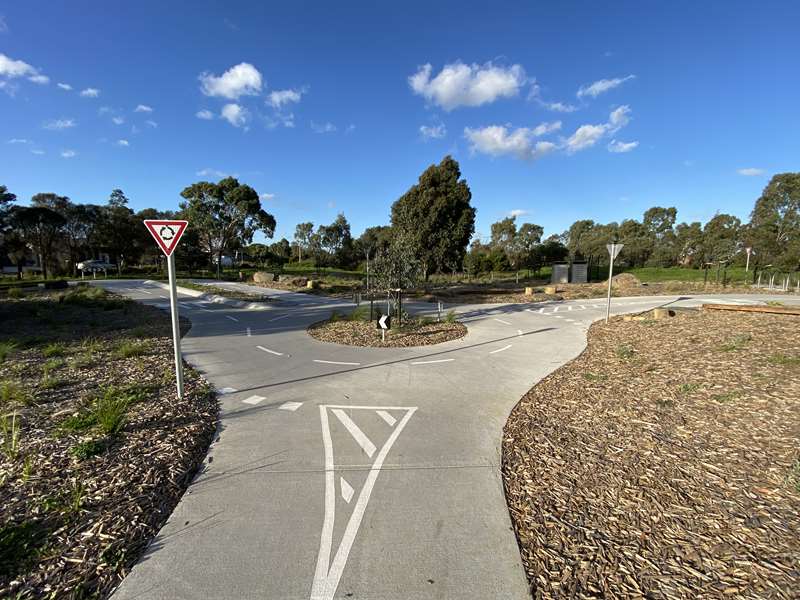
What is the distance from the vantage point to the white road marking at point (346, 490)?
3.30m

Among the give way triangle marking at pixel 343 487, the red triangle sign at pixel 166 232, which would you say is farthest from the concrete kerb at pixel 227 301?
the give way triangle marking at pixel 343 487

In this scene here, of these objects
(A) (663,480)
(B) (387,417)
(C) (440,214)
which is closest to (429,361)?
(B) (387,417)

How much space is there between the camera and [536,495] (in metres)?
3.37

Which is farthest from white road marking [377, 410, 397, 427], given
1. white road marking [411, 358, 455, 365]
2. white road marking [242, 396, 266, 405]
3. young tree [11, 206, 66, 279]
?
young tree [11, 206, 66, 279]

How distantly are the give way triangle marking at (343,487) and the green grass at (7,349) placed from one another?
7.91 m

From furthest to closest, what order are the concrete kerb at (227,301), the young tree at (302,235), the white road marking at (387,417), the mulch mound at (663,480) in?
the young tree at (302,235), the concrete kerb at (227,301), the white road marking at (387,417), the mulch mound at (663,480)

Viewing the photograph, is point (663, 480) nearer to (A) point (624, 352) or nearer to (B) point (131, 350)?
(A) point (624, 352)

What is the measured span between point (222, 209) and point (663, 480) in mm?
48418

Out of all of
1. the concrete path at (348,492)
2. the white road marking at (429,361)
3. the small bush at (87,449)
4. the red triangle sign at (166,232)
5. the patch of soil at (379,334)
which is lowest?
the concrete path at (348,492)

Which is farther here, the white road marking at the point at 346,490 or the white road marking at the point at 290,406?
the white road marking at the point at 290,406

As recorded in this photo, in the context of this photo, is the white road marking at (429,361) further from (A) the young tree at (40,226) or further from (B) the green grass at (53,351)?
(A) the young tree at (40,226)

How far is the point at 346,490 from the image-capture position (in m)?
3.41

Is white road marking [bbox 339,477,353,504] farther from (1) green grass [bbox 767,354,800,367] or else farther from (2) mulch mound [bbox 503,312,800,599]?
(1) green grass [bbox 767,354,800,367]

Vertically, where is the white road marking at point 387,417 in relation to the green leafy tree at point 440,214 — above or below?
below
